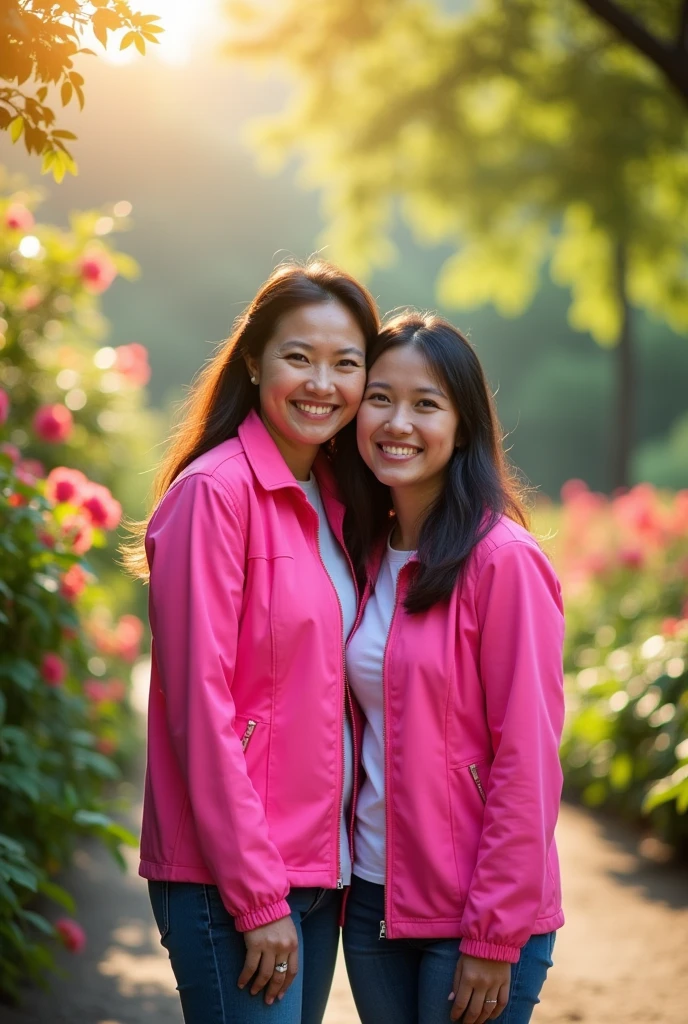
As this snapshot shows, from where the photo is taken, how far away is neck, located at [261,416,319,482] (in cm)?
257

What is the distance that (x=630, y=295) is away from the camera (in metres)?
15.5

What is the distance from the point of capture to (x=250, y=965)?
2.08m

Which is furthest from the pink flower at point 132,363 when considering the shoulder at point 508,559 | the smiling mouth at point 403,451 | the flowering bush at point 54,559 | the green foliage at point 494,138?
the green foliage at point 494,138

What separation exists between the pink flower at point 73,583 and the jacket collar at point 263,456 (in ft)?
5.47

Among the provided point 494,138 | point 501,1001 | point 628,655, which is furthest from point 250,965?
point 494,138

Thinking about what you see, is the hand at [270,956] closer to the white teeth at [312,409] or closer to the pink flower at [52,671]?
the white teeth at [312,409]

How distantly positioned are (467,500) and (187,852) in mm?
→ 937

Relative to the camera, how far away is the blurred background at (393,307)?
362 centimetres

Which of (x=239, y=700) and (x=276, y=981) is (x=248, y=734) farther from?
(x=276, y=981)

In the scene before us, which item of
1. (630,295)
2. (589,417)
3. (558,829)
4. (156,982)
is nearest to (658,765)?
(558,829)

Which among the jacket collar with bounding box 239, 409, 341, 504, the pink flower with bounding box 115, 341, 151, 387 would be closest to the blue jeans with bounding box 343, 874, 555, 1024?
the jacket collar with bounding box 239, 409, 341, 504

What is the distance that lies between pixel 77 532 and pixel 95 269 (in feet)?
5.81

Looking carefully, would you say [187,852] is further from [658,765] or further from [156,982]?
[658,765]

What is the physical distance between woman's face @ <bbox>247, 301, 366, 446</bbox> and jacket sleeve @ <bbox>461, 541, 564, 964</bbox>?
545 mm
